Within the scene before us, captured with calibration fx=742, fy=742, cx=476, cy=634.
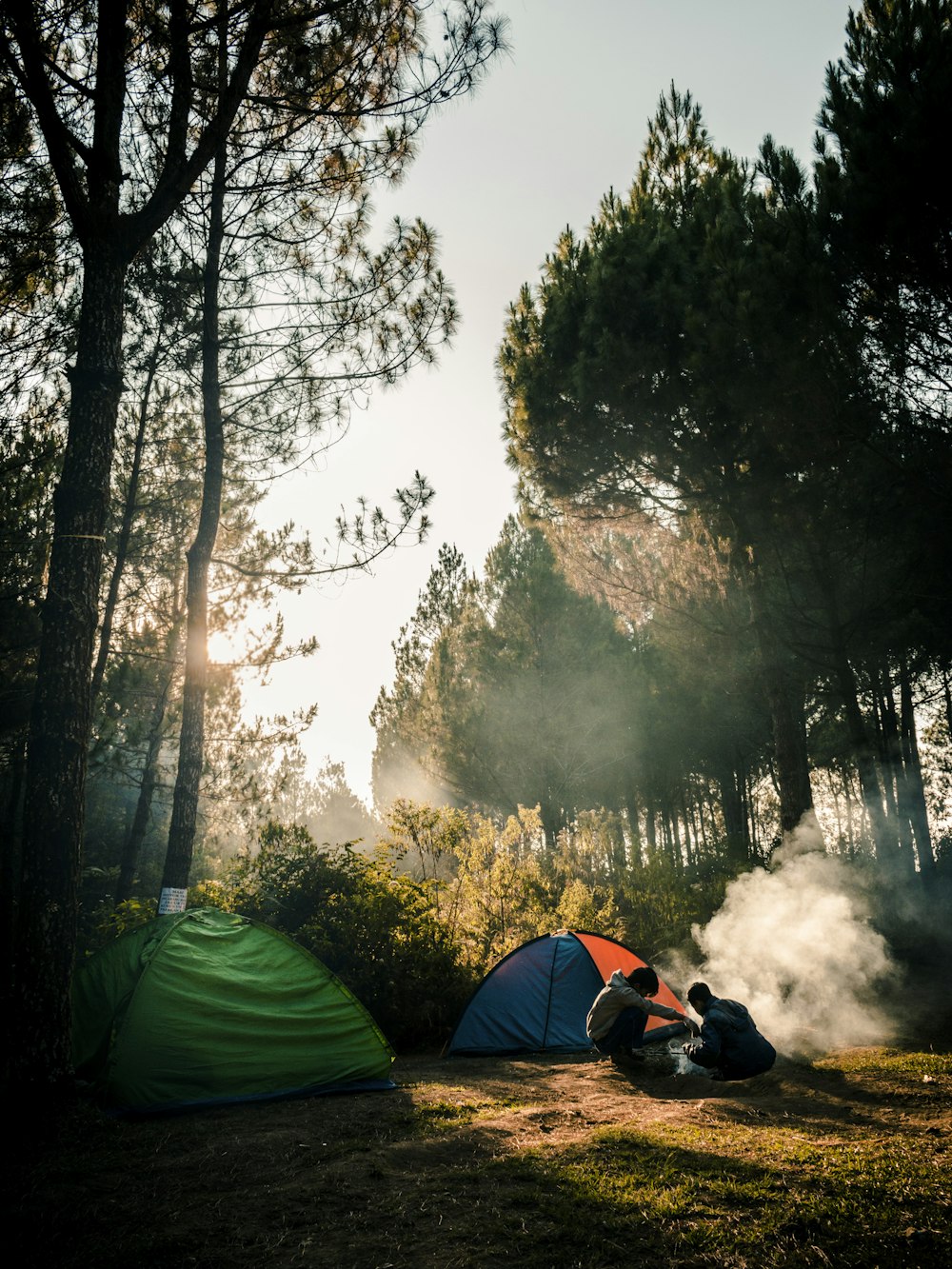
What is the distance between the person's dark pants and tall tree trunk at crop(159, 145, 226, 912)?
4.60 metres

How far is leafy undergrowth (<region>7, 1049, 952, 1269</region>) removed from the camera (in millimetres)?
2928

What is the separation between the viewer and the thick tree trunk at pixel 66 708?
15.6 feet


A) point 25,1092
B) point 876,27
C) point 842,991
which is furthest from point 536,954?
point 876,27

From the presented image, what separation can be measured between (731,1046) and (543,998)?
256 centimetres

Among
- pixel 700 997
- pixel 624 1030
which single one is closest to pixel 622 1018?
pixel 624 1030

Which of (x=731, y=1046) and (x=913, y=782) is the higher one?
(x=913, y=782)

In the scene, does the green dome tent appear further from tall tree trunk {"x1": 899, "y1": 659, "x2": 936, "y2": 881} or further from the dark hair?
tall tree trunk {"x1": 899, "y1": 659, "x2": 936, "y2": 881}

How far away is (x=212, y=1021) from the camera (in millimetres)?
5551

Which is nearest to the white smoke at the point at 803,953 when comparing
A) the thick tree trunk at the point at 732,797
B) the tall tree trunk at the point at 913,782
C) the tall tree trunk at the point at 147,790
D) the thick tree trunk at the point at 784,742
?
the thick tree trunk at the point at 784,742

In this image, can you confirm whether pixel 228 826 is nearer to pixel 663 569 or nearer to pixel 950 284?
pixel 663 569

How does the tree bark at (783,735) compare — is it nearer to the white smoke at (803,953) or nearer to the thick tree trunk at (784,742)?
the thick tree trunk at (784,742)

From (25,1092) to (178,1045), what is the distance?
3.35 ft

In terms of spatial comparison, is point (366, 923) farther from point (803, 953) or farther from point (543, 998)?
point (803, 953)

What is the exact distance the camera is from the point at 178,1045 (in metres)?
5.35
